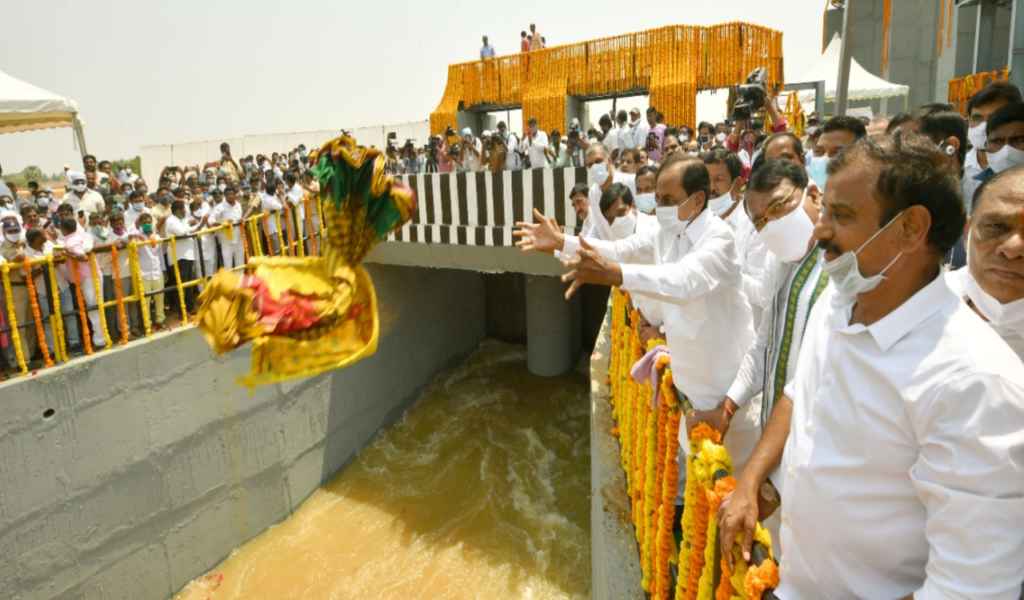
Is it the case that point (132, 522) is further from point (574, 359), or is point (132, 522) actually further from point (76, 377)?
point (574, 359)

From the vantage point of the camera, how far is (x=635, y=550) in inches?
125

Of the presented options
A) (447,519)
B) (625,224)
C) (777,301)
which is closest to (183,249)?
(447,519)

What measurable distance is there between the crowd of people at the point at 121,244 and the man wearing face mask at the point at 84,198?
1 centimetres

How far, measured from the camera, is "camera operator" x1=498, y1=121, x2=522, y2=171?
9.20m

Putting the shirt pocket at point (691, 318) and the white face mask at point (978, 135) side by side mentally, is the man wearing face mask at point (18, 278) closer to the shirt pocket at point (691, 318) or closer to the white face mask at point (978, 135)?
the shirt pocket at point (691, 318)

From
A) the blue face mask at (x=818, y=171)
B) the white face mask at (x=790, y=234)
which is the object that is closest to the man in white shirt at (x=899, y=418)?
the white face mask at (x=790, y=234)

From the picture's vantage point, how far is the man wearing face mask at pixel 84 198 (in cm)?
789

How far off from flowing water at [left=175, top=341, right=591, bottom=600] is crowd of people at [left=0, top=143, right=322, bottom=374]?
124 inches

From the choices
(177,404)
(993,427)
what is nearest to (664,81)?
(177,404)

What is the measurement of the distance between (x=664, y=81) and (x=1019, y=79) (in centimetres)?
568

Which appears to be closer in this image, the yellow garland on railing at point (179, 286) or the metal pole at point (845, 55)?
the metal pole at point (845, 55)

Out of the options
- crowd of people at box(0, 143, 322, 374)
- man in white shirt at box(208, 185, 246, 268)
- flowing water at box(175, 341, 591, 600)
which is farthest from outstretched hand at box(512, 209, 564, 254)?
man in white shirt at box(208, 185, 246, 268)

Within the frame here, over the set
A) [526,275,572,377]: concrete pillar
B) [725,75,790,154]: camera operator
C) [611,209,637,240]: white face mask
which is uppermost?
[725,75,790,154]: camera operator

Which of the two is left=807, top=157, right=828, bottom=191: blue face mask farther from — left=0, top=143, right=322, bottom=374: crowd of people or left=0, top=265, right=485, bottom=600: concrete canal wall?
left=0, top=265, right=485, bottom=600: concrete canal wall
